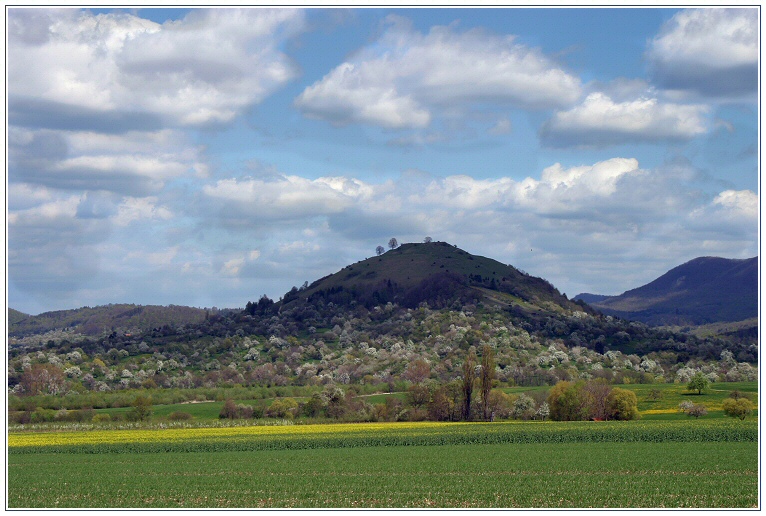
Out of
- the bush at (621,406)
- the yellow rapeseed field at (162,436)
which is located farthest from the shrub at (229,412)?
the bush at (621,406)

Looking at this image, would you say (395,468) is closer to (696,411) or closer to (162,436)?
(162,436)

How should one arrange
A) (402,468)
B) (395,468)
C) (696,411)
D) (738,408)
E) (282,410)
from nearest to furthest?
(402,468)
(395,468)
(738,408)
(696,411)
(282,410)

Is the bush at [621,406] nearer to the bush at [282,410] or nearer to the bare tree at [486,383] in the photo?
the bare tree at [486,383]

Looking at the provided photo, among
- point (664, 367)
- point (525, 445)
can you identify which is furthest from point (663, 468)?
point (664, 367)

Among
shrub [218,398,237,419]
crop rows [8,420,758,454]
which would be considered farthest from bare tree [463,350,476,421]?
shrub [218,398,237,419]

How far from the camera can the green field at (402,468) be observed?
97.3ft

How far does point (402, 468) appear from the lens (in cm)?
3997

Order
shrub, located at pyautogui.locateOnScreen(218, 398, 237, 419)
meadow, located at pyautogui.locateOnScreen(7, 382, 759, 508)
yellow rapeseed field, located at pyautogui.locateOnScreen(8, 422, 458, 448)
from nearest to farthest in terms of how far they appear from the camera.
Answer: meadow, located at pyautogui.locateOnScreen(7, 382, 759, 508)
yellow rapeseed field, located at pyautogui.locateOnScreen(8, 422, 458, 448)
shrub, located at pyautogui.locateOnScreen(218, 398, 237, 419)

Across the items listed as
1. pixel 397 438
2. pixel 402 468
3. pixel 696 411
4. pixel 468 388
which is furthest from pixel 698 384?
pixel 402 468

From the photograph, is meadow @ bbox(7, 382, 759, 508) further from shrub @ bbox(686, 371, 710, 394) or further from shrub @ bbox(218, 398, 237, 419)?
shrub @ bbox(686, 371, 710, 394)

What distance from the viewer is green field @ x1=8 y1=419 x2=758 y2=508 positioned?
97.3 ft

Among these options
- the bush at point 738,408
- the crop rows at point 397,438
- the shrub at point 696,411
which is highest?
the crop rows at point 397,438

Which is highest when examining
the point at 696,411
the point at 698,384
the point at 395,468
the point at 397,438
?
the point at 395,468

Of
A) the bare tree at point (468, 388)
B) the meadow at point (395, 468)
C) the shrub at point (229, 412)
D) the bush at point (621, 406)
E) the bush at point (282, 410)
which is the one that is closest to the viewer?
the meadow at point (395, 468)
